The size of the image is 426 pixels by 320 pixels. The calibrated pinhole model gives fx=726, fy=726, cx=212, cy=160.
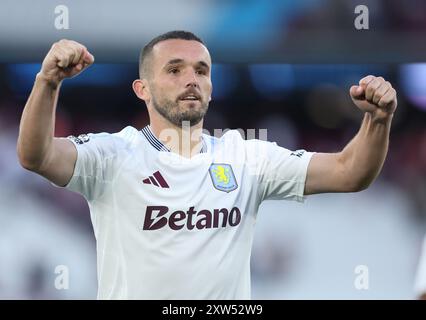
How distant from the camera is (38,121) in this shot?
267 centimetres

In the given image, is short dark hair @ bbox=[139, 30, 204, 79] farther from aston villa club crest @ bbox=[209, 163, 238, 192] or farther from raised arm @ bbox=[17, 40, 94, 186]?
raised arm @ bbox=[17, 40, 94, 186]

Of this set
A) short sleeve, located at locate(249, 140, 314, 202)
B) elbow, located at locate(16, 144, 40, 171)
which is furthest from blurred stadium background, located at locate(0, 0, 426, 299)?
elbow, located at locate(16, 144, 40, 171)

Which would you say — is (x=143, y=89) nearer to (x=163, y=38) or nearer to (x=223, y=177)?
(x=163, y=38)

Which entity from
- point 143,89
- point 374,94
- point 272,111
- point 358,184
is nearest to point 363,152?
point 358,184

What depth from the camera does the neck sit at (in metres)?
3.21

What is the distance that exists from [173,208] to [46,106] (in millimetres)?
711

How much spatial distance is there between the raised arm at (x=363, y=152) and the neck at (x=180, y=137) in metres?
0.52

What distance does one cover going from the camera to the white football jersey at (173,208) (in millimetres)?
2951

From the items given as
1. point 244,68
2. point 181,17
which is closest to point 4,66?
point 181,17

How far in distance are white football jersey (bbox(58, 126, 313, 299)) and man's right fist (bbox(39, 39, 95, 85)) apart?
0.43 m

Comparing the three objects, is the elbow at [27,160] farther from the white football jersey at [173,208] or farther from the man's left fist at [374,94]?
the man's left fist at [374,94]

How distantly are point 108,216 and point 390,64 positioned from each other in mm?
3731

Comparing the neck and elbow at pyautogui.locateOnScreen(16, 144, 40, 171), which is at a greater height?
the neck
